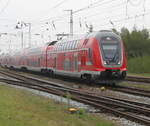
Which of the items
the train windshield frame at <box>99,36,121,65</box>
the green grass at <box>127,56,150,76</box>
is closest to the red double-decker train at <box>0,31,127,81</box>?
the train windshield frame at <box>99,36,121,65</box>

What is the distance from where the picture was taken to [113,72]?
67.4ft

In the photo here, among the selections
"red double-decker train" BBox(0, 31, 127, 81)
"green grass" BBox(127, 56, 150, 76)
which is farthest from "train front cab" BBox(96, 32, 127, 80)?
"green grass" BBox(127, 56, 150, 76)

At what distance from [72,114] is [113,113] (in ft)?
4.43

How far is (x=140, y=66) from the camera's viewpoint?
41.4 meters

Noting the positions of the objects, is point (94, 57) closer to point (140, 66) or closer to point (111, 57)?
point (111, 57)

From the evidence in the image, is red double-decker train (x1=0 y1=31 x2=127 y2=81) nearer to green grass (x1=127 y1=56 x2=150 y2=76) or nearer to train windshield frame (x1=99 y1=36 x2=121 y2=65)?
train windshield frame (x1=99 y1=36 x2=121 y2=65)

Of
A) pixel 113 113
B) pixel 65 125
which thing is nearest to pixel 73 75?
pixel 113 113

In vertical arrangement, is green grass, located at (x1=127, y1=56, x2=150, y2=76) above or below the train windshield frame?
below

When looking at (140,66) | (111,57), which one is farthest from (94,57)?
(140,66)

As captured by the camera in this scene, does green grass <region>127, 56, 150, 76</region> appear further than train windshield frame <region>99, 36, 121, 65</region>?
Yes

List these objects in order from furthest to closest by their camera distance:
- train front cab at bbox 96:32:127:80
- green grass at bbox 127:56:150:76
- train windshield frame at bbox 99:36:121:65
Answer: green grass at bbox 127:56:150:76 < train windshield frame at bbox 99:36:121:65 < train front cab at bbox 96:32:127:80

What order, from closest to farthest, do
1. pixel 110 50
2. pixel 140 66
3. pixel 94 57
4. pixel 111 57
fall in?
pixel 94 57 < pixel 111 57 < pixel 110 50 < pixel 140 66

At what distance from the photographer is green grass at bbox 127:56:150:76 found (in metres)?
39.9

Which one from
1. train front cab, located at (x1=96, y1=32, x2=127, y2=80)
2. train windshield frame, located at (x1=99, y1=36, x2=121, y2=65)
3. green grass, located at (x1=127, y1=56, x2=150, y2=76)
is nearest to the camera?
train front cab, located at (x1=96, y1=32, x2=127, y2=80)
